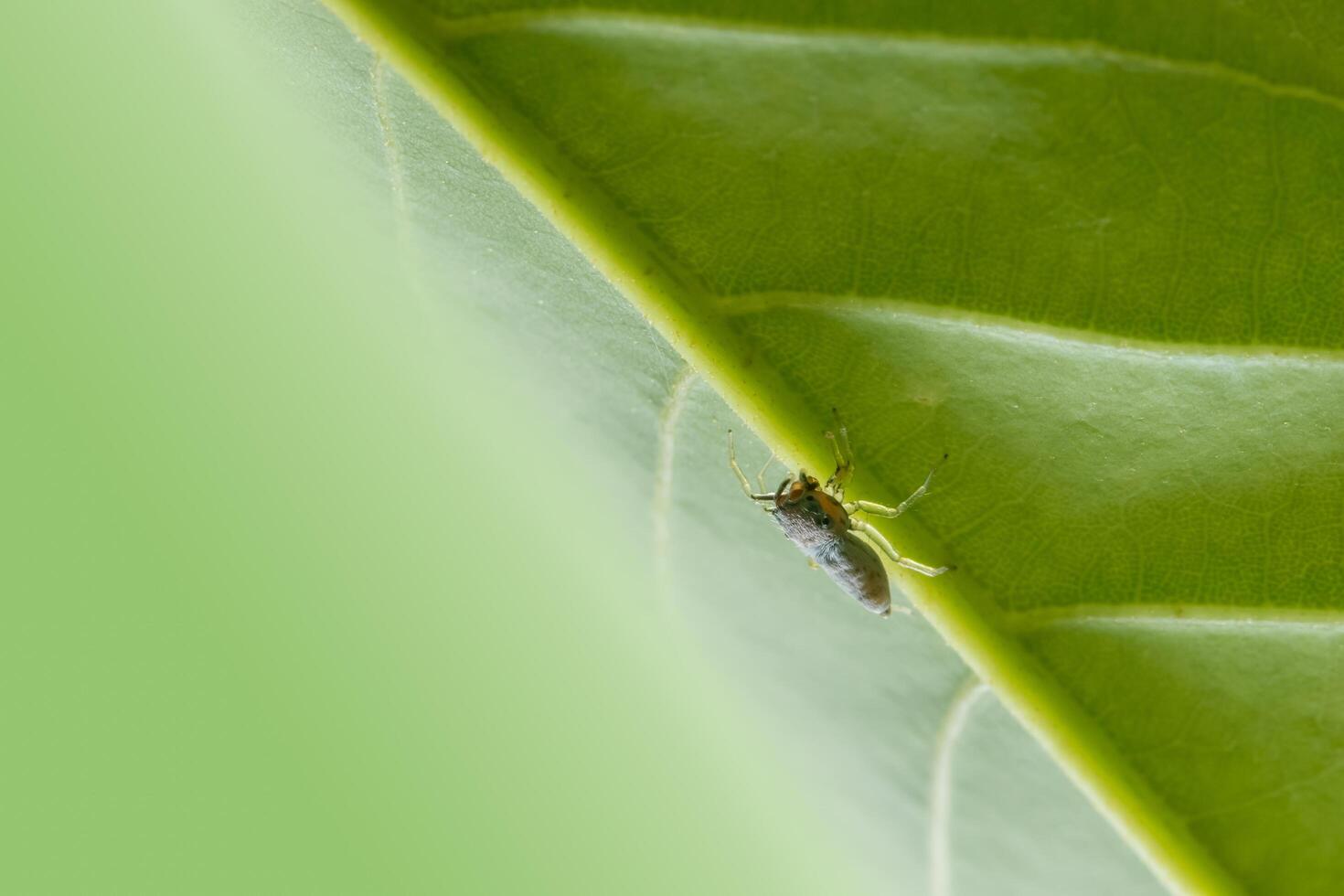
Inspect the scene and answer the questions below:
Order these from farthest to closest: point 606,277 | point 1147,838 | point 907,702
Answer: point 907,702 < point 1147,838 < point 606,277

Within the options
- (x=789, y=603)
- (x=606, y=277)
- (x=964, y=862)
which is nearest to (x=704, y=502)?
(x=789, y=603)

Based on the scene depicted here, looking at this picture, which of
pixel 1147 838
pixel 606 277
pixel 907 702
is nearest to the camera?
pixel 606 277

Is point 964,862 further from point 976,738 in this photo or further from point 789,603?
point 789,603

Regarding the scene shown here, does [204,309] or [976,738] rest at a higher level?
[976,738]

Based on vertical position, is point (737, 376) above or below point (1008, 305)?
below
